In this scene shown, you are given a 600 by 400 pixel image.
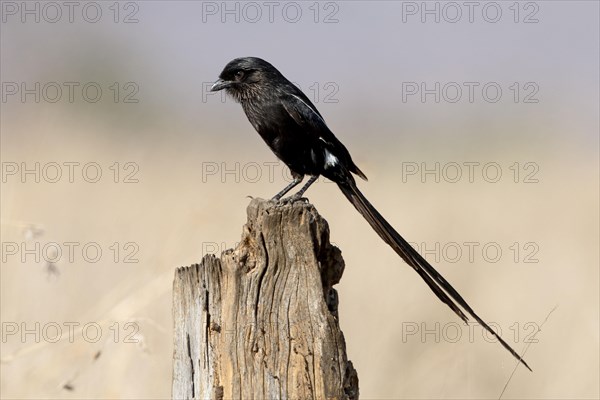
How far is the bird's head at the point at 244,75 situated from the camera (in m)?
4.23

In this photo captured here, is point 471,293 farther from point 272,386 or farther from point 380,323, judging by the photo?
point 272,386

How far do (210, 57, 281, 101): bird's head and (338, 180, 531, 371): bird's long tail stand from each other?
1.98 feet

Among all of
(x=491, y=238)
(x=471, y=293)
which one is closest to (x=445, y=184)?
(x=491, y=238)

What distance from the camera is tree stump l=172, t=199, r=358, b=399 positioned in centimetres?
226

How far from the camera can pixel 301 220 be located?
2459 millimetres

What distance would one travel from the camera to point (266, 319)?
7.58ft

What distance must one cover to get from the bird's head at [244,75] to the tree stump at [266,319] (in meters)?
1.79
